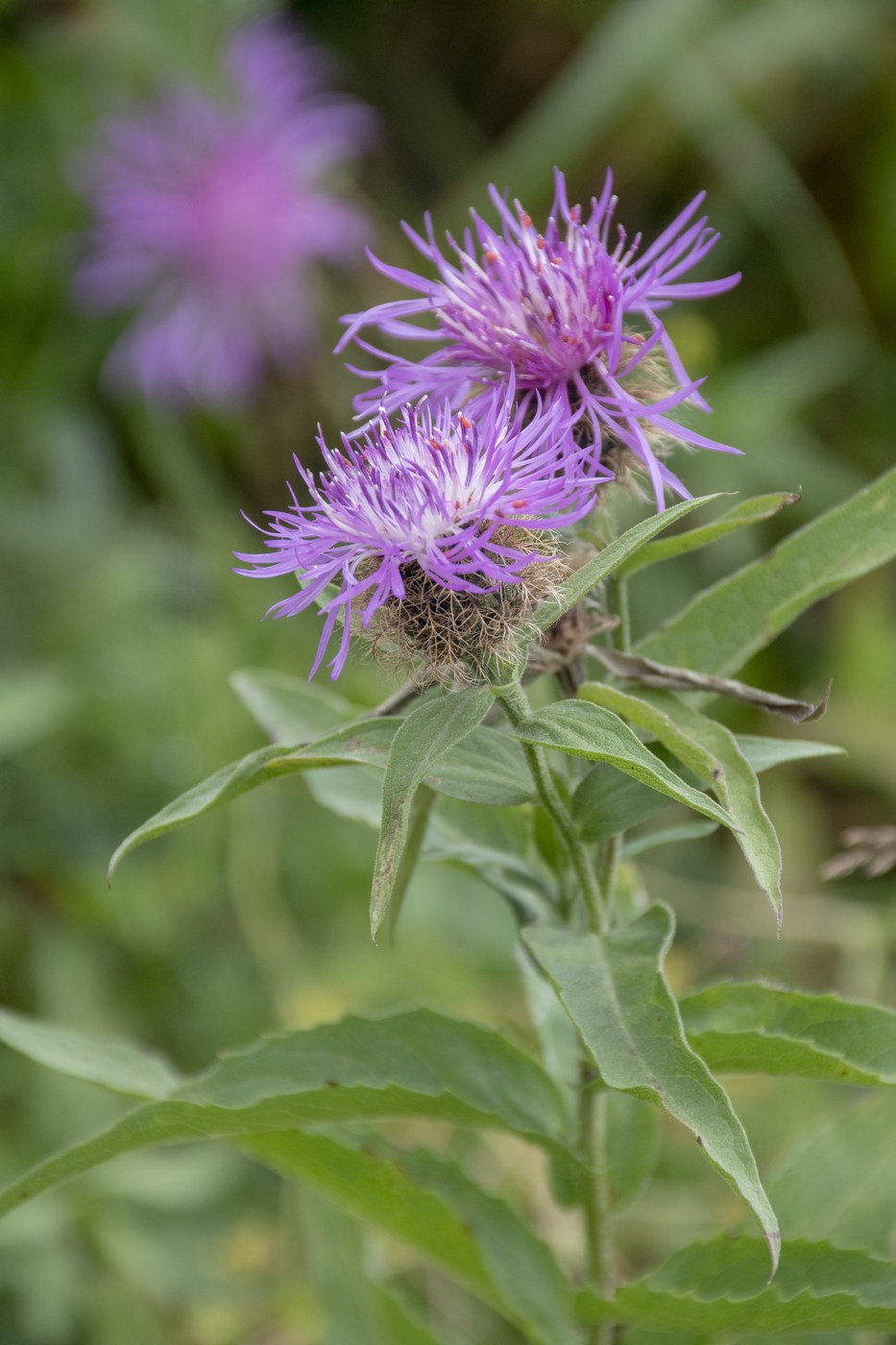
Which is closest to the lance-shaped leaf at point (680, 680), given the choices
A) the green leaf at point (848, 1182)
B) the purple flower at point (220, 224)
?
the green leaf at point (848, 1182)

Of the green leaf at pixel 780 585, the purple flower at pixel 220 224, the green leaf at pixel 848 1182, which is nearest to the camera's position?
the green leaf at pixel 780 585

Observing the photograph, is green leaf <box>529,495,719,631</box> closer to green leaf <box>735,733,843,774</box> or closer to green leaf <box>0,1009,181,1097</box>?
green leaf <box>735,733,843,774</box>

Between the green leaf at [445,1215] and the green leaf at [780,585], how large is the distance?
0.42 meters

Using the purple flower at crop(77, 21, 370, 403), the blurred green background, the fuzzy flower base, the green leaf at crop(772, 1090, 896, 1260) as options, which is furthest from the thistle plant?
the purple flower at crop(77, 21, 370, 403)

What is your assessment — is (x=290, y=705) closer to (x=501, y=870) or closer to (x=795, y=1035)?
(x=501, y=870)

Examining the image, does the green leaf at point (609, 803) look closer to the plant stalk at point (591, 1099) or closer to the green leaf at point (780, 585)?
the plant stalk at point (591, 1099)

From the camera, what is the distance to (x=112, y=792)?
7.34 ft

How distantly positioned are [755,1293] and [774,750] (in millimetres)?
Result: 360

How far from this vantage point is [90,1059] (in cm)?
97

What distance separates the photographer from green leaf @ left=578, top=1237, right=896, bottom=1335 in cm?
85

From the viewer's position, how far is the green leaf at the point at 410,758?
28.4 inches

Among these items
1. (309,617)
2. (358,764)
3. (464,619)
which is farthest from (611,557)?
(309,617)

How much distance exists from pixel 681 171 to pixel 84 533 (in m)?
1.71

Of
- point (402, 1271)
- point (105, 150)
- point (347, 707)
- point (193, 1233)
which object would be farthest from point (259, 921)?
point (105, 150)
